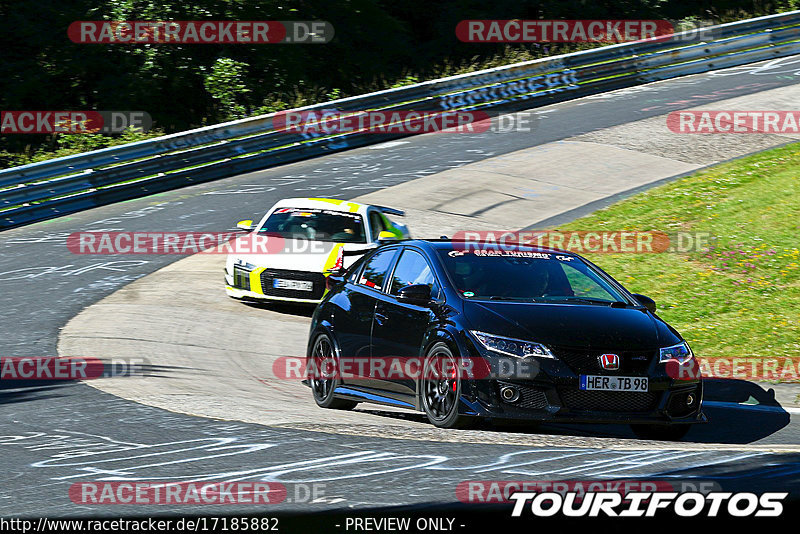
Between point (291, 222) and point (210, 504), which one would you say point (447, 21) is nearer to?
point (291, 222)

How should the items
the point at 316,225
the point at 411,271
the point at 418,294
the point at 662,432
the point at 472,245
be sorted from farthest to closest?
1. the point at 316,225
2. the point at 472,245
3. the point at 411,271
4. the point at 418,294
5. the point at 662,432

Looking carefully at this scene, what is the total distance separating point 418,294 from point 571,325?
130 cm

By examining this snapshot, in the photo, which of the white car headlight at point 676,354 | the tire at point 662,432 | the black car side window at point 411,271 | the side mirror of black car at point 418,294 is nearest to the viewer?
the white car headlight at point 676,354

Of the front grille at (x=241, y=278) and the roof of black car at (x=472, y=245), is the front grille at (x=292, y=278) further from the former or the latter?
the roof of black car at (x=472, y=245)

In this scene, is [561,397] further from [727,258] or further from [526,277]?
[727,258]

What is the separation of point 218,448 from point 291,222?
28.7ft

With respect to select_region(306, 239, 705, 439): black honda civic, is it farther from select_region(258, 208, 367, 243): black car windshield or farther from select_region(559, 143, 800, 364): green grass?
select_region(258, 208, 367, 243): black car windshield

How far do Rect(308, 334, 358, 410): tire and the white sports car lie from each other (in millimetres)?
4486

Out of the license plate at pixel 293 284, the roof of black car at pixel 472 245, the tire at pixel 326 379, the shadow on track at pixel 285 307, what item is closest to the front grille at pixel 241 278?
the shadow on track at pixel 285 307

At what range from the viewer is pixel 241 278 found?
15367 millimetres

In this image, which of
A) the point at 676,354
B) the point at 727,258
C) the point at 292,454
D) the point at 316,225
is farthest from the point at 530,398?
the point at 727,258

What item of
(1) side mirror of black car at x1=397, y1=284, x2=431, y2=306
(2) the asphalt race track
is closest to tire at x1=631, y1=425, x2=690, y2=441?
(2) the asphalt race track

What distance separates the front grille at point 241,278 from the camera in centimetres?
1528

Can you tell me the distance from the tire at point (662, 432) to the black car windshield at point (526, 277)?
3.62 ft
